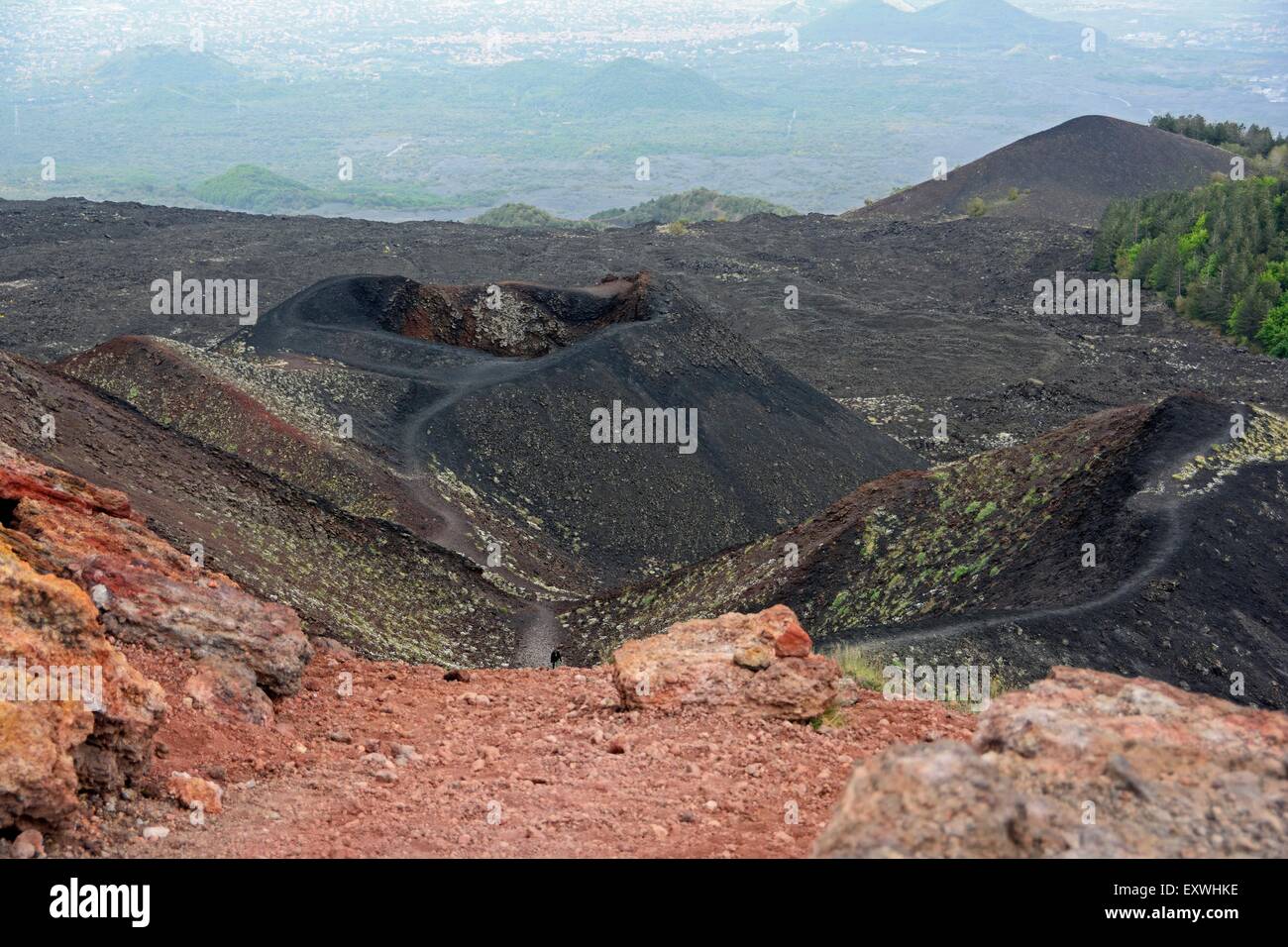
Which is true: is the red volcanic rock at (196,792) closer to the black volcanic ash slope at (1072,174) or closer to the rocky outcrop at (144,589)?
the rocky outcrop at (144,589)

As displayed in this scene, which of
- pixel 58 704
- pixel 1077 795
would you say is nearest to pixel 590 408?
pixel 58 704

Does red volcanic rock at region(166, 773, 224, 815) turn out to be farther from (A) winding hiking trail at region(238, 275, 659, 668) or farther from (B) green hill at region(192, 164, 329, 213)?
(B) green hill at region(192, 164, 329, 213)

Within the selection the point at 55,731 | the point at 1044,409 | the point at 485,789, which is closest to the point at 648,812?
the point at 485,789

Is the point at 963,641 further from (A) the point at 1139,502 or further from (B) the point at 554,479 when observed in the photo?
(B) the point at 554,479

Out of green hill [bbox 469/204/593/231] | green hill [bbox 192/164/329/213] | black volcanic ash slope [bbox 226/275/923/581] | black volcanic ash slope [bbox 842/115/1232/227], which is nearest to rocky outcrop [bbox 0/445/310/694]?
black volcanic ash slope [bbox 226/275/923/581]

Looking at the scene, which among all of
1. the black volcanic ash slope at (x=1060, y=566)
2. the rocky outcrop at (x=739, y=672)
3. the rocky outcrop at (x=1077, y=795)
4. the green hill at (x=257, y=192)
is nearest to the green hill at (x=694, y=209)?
the green hill at (x=257, y=192)
